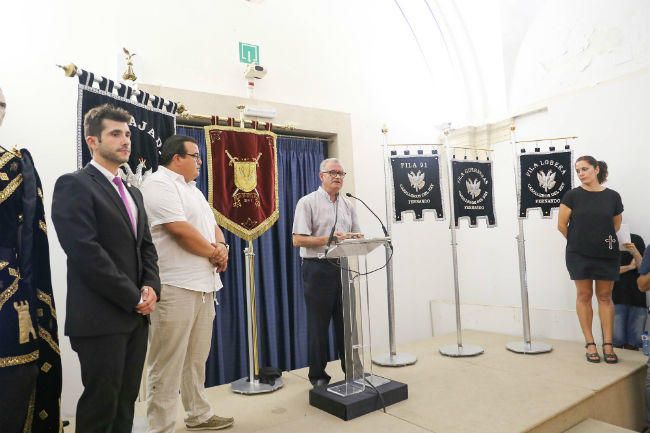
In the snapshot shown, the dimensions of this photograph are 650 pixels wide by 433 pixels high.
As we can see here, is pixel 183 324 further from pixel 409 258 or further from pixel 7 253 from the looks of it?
pixel 409 258

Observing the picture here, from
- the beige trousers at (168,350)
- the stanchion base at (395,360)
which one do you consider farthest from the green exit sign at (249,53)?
the stanchion base at (395,360)

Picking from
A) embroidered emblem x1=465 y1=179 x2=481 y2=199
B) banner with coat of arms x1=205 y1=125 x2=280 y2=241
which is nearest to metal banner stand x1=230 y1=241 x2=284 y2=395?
banner with coat of arms x1=205 y1=125 x2=280 y2=241

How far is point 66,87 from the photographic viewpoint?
2998 millimetres

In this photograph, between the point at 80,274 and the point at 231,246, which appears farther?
the point at 231,246

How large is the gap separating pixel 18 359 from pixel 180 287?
624 mm

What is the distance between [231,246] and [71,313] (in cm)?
208

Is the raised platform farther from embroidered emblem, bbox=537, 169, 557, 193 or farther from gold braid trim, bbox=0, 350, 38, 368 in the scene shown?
embroidered emblem, bbox=537, 169, 557, 193

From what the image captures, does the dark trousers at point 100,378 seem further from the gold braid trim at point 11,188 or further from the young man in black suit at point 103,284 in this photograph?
the gold braid trim at point 11,188

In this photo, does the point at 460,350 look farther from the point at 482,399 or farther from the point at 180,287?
the point at 180,287

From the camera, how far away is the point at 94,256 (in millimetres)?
1469

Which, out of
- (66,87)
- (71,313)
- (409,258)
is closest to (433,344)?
(409,258)

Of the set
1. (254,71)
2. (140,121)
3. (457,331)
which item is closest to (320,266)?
(140,121)

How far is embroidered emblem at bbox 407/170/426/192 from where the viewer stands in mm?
3693

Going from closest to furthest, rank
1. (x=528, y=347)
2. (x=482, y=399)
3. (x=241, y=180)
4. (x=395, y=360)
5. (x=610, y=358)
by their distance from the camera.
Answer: (x=482, y=399) < (x=241, y=180) < (x=610, y=358) < (x=395, y=360) < (x=528, y=347)
